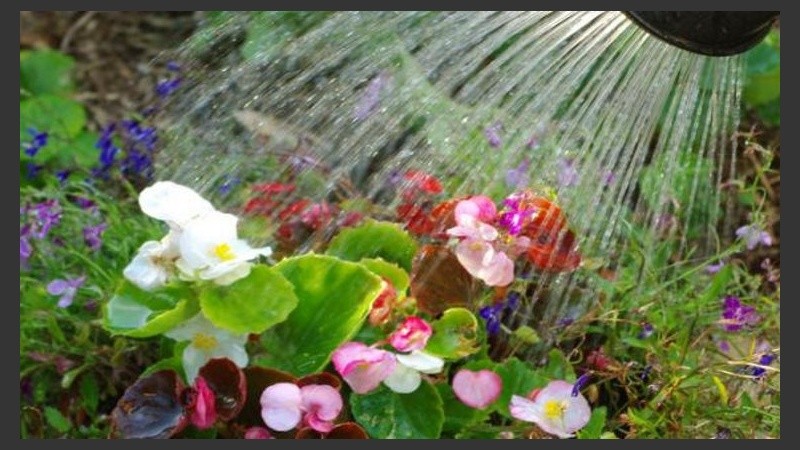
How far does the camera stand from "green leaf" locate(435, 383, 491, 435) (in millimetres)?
1626

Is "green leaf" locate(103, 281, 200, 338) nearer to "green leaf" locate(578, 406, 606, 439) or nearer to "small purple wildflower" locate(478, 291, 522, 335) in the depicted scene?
"small purple wildflower" locate(478, 291, 522, 335)

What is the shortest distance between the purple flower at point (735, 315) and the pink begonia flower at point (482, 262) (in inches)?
12.8

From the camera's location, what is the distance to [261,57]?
2311 mm

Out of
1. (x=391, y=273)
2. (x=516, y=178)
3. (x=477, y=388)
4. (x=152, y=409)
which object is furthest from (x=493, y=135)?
(x=152, y=409)

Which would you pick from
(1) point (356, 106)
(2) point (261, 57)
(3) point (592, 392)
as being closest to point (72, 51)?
(2) point (261, 57)

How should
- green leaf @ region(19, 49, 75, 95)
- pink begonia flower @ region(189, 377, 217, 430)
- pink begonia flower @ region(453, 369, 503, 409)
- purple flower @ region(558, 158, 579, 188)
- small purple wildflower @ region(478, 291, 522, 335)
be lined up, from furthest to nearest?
green leaf @ region(19, 49, 75, 95), purple flower @ region(558, 158, 579, 188), small purple wildflower @ region(478, 291, 522, 335), pink begonia flower @ region(453, 369, 503, 409), pink begonia flower @ region(189, 377, 217, 430)

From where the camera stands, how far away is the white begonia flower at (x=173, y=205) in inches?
60.3

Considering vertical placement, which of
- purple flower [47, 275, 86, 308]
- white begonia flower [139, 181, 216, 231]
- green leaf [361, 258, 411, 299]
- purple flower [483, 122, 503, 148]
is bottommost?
purple flower [47, 275, 86, 308]

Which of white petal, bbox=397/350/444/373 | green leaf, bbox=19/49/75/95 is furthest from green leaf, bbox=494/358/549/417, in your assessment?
green leaf, bbox=19/49/75/95

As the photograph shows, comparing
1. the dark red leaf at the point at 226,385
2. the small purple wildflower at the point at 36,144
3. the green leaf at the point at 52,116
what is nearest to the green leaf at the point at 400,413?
the dark red leaf at the point at 226,385

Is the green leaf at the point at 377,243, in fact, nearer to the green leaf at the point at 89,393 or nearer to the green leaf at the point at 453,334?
the green leaf at the point at 453,334

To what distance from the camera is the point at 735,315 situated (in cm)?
176

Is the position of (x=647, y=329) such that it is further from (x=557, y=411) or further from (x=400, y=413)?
(x=400, y=413)

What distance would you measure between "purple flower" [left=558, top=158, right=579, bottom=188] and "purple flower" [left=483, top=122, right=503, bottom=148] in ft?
0.33
